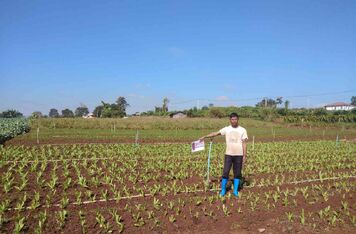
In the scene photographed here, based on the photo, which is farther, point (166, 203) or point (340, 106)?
point (340, 106)

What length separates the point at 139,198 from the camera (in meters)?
6.91

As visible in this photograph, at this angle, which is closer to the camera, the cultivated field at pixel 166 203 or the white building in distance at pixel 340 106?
the cultivated field at pixel 166 203

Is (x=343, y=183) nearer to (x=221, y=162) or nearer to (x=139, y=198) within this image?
(x=221, y=162)

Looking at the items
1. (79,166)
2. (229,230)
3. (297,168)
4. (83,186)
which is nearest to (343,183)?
(297,168)

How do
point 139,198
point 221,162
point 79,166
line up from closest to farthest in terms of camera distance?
point 139,198, point 79,166, point 221,162

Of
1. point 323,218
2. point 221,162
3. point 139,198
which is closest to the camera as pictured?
point 323,218

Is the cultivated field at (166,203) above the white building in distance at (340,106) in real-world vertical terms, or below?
below

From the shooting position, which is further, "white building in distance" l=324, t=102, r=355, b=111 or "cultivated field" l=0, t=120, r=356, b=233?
"white building in distance" l=324, t=102, r=355, b=111

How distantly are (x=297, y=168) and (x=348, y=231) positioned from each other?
20.0ft

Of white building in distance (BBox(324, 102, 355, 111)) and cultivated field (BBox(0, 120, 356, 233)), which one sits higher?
white building in distance (BBox(324, 102, 355, 111))

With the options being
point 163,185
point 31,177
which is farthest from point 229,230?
point 31,177

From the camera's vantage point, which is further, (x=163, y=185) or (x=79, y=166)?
(x=79, y=166)

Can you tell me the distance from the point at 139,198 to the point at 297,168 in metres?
7.13

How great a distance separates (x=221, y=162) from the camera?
12.1 metres
